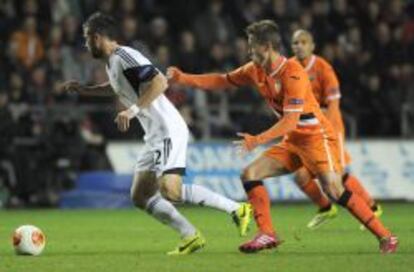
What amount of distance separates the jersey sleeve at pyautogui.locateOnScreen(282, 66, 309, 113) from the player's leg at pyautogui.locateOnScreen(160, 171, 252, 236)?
92 cm

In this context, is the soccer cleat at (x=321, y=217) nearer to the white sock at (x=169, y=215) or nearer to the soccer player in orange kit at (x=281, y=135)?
the soccer player in orange kit at (x=281, y=135)

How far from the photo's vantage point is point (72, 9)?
2023cm

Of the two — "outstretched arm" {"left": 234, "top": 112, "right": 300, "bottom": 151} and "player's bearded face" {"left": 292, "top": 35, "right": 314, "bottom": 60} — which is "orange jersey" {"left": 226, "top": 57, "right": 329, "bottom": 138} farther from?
"player's bearded face" {"left": 292, "top": 35, "right": 314, "bottom": 60}

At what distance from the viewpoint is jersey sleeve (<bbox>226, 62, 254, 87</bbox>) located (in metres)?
10.7

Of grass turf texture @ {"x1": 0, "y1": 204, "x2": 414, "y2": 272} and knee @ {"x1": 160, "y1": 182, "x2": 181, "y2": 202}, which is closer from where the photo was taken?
grass turf texture @ {"x1": 0, "y1": 204, "x2": 414, "y2": 272}

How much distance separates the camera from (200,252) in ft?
33.8

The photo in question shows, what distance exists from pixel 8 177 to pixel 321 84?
717 centimetres

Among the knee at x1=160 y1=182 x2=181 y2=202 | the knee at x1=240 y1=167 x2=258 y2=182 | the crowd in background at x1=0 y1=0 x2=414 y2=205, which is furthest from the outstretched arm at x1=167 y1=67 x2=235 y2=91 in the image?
the crowd in background at x1=0 y1=0 x2=414 y2=205

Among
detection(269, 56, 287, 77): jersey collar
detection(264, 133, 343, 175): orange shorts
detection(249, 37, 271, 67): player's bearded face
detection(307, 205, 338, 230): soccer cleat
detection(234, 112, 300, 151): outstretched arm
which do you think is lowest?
detection(307, 205, 338, 230): soccer cleat

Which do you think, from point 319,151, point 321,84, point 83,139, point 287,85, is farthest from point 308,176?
point 83,139

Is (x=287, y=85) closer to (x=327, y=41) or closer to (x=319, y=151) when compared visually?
(x=319, y=151)

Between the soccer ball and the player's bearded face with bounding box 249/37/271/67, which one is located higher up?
the player's bearded face with bounding box 249/37/271/67

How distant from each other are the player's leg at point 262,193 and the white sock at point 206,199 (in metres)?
0.31

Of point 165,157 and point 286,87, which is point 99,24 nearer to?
point 165,157
